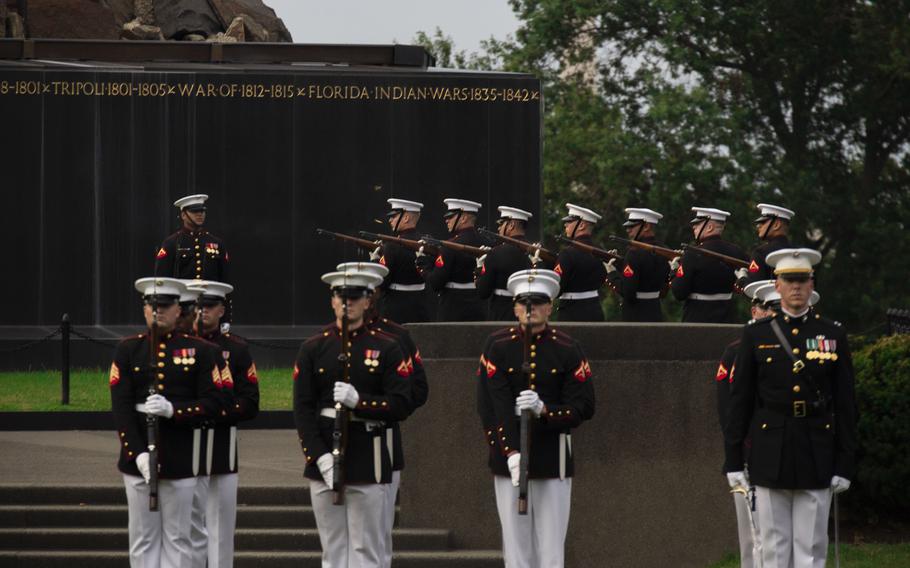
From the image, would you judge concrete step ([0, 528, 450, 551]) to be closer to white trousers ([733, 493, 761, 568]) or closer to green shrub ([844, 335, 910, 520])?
white trousers ([733, 493, 761, 568])

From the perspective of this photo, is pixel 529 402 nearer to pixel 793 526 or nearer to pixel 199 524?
pixel 793 526

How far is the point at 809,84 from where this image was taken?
4109 centimetres

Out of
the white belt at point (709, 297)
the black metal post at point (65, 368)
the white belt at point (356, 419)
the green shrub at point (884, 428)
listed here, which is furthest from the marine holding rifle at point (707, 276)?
the black metal post at point (65, 368)

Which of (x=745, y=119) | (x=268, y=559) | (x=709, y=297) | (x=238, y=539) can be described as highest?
(x=745, y=119)

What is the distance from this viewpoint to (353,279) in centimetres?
1122

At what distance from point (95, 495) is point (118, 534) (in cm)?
65

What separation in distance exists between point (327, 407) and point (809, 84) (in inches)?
1246

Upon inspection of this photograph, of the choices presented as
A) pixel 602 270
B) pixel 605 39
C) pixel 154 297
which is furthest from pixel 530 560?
pixel 605 39

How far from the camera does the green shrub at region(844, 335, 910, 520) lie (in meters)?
14.3

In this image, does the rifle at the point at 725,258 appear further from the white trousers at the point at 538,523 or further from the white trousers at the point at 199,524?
the white trousers at the point at 199,524

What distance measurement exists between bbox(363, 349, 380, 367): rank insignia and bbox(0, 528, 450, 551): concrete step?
11.1ft

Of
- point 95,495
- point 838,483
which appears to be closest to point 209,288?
point 95,495

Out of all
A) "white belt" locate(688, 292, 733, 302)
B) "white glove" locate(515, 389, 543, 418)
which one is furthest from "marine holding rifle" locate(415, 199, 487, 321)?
"white glove" locate(515, 389, 543, 418)

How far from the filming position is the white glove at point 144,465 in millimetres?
11375
